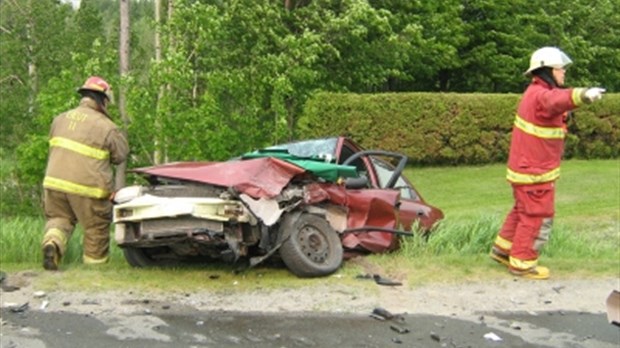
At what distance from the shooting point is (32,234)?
818 centimetres

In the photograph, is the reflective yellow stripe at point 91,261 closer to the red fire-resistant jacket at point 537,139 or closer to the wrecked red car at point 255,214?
the wrecked red car at point 255,214

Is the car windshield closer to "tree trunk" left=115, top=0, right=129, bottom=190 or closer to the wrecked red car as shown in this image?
the wrecked red car

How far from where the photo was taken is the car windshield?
28.1ft

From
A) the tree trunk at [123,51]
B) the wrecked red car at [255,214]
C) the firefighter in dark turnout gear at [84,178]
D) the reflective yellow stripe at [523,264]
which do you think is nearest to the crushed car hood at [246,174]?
the wrecked red car at [255,214]

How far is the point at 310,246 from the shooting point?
707 centimetres

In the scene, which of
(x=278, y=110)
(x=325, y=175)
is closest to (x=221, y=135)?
(x=278, y=110)

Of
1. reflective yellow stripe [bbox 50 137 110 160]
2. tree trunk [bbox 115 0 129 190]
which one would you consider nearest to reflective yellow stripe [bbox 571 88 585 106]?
reflective yellow stripe [bbox 50 137 110 160]

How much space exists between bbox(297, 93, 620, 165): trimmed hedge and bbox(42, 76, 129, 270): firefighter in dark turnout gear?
460 inches

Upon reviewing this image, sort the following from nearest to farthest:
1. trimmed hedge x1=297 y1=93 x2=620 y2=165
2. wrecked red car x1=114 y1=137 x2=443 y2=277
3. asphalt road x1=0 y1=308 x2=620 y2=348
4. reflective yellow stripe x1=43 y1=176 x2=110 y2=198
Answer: asphalt road x1=0 y1=308 x2=620 y2=348 < wrecked red car x1=114 y1=137 x2=443 y2=277 < reflective yellow stripe x1=43 y1=176 x2=110 y2=198 < trimmed hedge x1=297 y1=93 x2=620 y2=165

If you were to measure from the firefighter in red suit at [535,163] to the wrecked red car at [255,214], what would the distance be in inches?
51.5

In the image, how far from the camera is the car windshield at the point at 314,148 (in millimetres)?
8570

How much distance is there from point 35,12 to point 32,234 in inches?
739

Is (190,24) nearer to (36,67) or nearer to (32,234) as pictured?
(32,234)

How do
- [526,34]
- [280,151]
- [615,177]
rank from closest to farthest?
[280,151] → [615,177] → [526,34]
